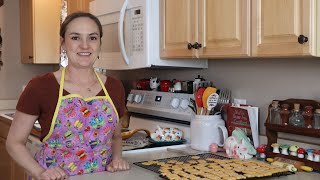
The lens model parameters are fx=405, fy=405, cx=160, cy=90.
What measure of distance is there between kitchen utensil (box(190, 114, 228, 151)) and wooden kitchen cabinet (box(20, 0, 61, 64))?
7.33 feet

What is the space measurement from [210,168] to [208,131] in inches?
17.7

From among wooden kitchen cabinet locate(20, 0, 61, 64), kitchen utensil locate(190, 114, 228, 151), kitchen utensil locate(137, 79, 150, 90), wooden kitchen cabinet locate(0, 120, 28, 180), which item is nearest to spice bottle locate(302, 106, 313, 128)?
kitchen utensil locate(190, 114, 228, 151)

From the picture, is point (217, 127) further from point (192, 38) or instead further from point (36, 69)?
point (36, 69)

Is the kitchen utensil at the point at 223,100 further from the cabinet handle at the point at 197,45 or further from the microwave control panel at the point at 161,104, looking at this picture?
the cabinet handle at the point at 197,45

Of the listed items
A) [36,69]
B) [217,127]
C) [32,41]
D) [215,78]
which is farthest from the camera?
[36,69]

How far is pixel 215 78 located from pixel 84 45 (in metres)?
0.97

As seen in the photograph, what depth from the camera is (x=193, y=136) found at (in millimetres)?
2111

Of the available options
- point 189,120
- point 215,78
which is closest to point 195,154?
point 189,120

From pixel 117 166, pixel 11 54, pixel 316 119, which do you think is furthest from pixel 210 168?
pixel 11 54

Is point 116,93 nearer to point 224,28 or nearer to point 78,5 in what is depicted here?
point 224,28

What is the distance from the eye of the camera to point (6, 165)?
3412 millimetres

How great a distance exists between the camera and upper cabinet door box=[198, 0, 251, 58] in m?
1.64

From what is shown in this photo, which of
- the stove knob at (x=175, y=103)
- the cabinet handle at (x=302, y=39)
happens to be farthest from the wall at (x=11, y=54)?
the cabinet handle at (x=302, y=39)

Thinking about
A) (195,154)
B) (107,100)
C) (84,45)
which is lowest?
(195,154)
